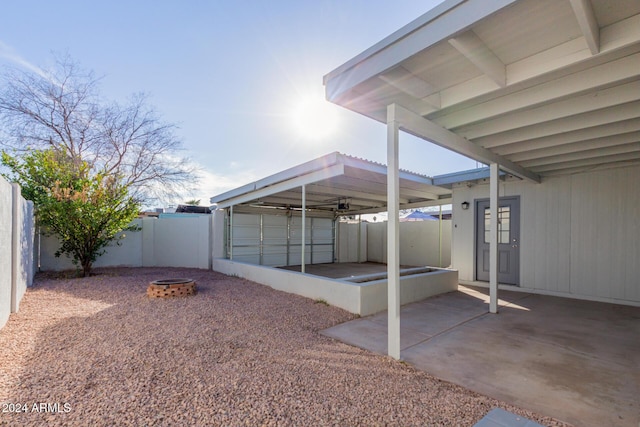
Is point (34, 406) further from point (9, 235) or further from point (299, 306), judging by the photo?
point (299, 306)

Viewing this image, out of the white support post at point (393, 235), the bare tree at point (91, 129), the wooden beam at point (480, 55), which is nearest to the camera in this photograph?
the wooden beam at point (480, 55)

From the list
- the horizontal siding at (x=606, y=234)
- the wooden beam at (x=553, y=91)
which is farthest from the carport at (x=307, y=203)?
the horizontal siding at (x=606, y=234)

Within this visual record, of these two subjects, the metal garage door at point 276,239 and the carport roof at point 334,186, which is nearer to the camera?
the carport roof at point 334,186

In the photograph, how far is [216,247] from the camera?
A: 973cm

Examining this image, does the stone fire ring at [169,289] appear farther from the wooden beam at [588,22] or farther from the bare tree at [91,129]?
the wooden beam at [588,22]

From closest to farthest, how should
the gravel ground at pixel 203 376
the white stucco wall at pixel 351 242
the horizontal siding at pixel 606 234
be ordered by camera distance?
the gravel ground at pixel 203 376 → the horizontal siding at pixel 606 234 → the white stucco wall at pixel 351 242

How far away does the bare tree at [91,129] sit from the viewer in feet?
33.4

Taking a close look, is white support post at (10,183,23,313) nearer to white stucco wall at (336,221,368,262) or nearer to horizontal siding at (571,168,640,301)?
horizontal siding at (571,168,640,301)

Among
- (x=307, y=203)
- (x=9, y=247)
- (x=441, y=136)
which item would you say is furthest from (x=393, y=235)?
(x=307, y=203)

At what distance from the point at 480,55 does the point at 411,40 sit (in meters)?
0.63

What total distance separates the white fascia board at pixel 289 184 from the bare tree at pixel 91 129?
10.5 ft

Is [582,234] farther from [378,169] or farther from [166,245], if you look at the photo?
[166,245]

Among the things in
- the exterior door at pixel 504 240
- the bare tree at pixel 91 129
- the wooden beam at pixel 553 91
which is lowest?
the exterior door at pixel 504 240

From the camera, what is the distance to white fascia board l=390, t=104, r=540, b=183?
319 cm
